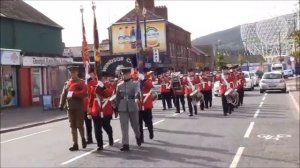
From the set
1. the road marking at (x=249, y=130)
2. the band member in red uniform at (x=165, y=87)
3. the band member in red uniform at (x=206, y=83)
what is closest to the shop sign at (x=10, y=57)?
the band member in red uniform at (x=165, y=87)

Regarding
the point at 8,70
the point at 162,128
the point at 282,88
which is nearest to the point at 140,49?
the point at 162,128

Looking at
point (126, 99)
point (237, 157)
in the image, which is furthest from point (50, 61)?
point (237, 157)

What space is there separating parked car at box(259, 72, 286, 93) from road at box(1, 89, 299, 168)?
20454mm

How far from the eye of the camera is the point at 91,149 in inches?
548

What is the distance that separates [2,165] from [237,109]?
53.6ft

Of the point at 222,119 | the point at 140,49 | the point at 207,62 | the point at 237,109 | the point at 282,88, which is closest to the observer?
the point at 140,49

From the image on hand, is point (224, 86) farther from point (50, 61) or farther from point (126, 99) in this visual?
point (50, 61)

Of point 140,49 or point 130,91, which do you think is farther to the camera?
point 130,91

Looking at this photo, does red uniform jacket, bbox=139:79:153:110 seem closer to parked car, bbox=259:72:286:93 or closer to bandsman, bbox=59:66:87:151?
bandsman, bbox=59:66:87:151

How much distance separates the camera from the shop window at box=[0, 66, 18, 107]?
118 feet

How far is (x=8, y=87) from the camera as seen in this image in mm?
36844

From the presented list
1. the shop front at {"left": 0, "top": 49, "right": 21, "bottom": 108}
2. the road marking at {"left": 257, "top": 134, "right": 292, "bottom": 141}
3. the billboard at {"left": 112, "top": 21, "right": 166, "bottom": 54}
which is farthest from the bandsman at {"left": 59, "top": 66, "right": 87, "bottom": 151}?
the billboard at {"left": 112, "top": 21, "right": 166, "bottom": 54}

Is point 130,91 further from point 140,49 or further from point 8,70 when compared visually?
point 8,70

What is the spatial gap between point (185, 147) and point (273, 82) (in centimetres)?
2919
